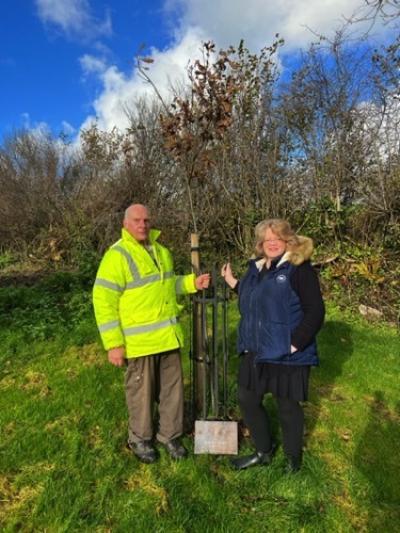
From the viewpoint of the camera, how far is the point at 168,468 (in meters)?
3.08

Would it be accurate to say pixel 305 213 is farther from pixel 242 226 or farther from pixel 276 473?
pixel 276 473

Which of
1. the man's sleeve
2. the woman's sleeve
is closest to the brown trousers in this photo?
the man's sleeve

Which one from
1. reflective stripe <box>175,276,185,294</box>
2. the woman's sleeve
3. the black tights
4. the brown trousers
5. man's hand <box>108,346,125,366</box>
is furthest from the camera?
reflective stripe <box>175,276,185,294</box>

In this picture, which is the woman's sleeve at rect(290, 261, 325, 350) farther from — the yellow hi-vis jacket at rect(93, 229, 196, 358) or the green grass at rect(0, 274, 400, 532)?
the green grass at rect(0, 274, 400, 532)

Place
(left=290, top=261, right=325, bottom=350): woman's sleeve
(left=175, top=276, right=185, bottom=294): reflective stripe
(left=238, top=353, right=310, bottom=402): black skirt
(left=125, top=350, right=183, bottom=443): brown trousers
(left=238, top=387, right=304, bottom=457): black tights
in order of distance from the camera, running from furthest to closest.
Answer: (left=175, top=276, right=185, bottom=294): reflective stripe < (left=125, top=350, right=183, bottom=443): brown trousers < (left=238, top=387, right=304, bottom=457): black tights < (left=238, top=353, right=310, bottom=402): black skirt < (left=290, top=261, right=325, bottom=350): woman's sleeve

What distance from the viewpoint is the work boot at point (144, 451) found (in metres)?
3.14

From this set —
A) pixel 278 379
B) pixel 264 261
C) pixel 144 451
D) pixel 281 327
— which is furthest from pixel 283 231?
pixel 144 451

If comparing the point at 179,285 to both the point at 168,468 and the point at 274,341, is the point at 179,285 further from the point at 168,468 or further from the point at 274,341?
the point at 168,468

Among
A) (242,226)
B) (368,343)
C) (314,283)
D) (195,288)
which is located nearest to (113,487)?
(195,288)

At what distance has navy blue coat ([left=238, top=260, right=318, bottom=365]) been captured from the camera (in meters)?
2.66

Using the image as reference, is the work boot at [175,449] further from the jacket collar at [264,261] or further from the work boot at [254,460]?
the jacket collar at [264,261]

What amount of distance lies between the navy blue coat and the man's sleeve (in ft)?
3.44

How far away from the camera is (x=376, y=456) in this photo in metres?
3.36

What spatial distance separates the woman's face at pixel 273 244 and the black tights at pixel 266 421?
1.09 meters
